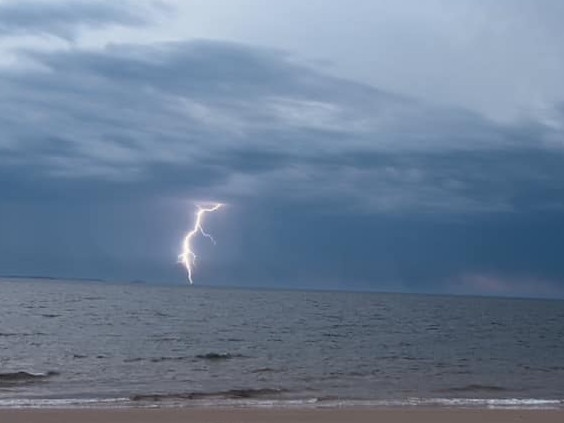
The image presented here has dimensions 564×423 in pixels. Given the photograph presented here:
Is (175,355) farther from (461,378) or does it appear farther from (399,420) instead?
(399,420)

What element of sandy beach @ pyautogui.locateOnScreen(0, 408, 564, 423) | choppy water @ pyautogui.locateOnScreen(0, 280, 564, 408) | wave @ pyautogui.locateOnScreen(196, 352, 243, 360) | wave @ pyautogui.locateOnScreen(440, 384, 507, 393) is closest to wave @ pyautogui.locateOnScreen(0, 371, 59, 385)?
choppy water @ pyautogui.locateOnScreen(0, 280, 564, 408)

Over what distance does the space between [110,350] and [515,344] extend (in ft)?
88.3

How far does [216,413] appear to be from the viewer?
71.0ft

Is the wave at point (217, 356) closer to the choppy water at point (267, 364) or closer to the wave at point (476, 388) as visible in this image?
the choppy water at point (267, 364)

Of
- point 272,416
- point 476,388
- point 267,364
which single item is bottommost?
point 272,416

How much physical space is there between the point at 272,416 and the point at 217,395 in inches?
259

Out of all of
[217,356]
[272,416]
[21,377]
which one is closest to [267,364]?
[217,356]

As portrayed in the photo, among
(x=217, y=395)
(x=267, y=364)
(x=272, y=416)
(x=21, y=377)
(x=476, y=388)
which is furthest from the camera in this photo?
(x=267, y=364)

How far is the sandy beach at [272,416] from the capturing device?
20.3 meters

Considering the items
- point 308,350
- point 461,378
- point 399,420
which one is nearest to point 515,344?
point 308,350

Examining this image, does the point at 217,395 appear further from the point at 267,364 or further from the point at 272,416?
the point at 267,364

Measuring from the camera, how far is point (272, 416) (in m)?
21.0

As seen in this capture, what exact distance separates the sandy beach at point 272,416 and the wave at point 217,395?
135 inches

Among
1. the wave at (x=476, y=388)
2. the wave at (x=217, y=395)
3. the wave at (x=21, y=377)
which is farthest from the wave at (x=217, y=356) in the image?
the wave at (x=476, y=388)
